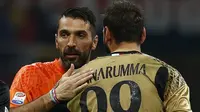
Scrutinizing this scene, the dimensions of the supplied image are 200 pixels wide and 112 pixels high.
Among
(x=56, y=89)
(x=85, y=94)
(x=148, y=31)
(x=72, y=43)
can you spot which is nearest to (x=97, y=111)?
(x=85, y=94)

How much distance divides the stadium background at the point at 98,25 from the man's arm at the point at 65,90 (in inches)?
138

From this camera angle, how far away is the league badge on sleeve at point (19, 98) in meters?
3.94

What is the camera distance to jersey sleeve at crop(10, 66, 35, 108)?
396 centimetres

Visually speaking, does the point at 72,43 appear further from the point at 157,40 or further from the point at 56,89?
the point at 157,40

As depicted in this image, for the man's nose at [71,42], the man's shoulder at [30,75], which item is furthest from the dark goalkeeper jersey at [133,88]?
the man's shoulder at [30,75]

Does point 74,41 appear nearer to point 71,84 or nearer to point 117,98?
point 71,84

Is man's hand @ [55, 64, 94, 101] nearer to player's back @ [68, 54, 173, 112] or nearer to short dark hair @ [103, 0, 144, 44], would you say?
player's back @ [68, 54, 173, 112]

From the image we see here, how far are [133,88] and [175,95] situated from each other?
0.69 feet

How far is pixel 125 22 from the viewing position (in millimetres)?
3318

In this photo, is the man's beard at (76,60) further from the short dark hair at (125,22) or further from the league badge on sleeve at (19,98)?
the short dark hair at (125,22)

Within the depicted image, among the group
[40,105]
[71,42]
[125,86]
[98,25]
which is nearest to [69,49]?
[71,42]

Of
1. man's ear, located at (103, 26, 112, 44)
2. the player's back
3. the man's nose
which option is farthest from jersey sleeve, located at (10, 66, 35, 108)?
man's ear, located at (103, 26, 112, 44)

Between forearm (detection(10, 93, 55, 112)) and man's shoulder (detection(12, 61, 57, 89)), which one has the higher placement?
man's shoulder (detection(12, 61, 57, 89))

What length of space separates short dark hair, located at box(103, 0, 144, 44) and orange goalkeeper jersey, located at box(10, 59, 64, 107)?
0.88 metres
